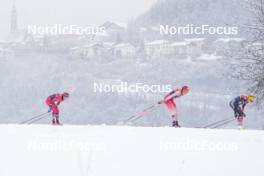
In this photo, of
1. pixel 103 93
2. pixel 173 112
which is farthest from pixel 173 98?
pixel 103 93

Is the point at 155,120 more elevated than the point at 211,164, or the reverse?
the point at 211,164

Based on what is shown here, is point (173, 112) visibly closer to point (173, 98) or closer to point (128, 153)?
point (173, 98)

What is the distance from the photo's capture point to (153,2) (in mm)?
85188

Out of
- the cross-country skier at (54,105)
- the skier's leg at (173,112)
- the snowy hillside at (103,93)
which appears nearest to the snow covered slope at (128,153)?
the skier's leg at (173,112)

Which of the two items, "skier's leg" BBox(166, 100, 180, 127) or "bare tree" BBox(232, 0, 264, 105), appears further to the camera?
"bare tree" BBox(232, 0, 264, 105)

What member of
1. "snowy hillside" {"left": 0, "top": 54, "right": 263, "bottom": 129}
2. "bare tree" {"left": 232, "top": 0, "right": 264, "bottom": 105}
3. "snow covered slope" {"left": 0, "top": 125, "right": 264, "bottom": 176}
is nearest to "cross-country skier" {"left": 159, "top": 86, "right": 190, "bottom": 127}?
"snow covered slope" {"left": 0, "top": 125, "right": 264, "bottom": 176}

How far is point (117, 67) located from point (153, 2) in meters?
15.2

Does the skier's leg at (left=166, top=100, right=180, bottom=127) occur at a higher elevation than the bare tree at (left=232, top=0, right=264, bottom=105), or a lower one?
lower

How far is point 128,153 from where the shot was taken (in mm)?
6898

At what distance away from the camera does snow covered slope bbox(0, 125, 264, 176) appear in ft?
20.4

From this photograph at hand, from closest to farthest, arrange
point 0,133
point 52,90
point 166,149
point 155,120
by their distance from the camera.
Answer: point 166,149
point 0,133
point 155,120
point 52,90

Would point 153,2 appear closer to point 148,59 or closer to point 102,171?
point 148,59

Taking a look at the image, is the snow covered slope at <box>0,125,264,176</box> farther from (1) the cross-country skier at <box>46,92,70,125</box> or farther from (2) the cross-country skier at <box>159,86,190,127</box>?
(1) the cross-country skier at <box>46,92,70,125</box>

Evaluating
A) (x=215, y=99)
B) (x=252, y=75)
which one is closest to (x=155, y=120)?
(x=215, y=99)
